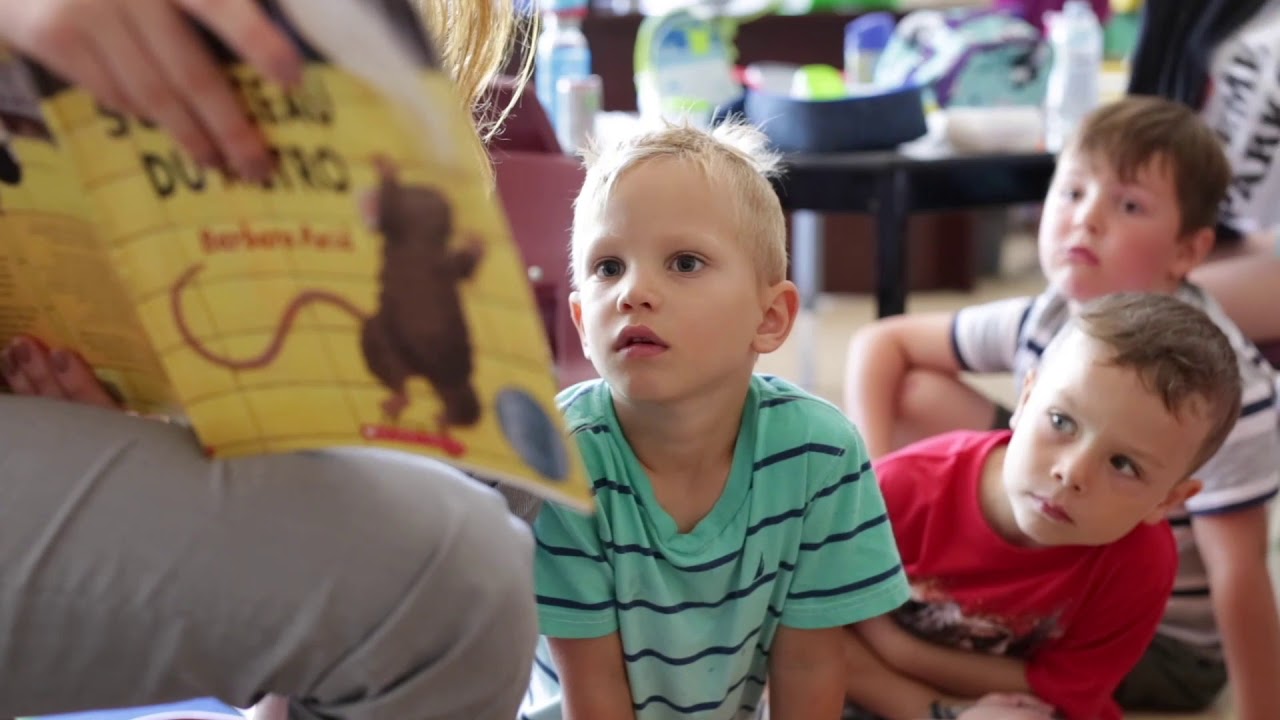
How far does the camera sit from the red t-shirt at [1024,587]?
136 centimetres

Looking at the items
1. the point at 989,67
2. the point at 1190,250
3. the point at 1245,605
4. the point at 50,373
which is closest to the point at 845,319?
the point at 989,67

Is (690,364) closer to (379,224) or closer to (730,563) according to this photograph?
(730,563)

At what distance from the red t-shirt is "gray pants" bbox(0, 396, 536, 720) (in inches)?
28.5

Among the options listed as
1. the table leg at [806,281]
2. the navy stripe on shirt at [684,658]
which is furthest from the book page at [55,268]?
the table leg at [806,281]

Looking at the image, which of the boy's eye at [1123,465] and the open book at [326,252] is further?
the boy's eye at [1123,465]

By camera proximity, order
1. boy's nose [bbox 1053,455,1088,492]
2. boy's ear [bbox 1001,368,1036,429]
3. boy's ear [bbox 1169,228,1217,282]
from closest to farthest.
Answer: boy's nose [bbox 1053,455,1088,492]
boy's ear [bbox 1001,368,1036,429]
boy's ear [bbox 1169,228,1217,282]

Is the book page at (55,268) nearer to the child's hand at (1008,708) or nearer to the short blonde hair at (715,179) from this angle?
the short blonde hair at (715,179)

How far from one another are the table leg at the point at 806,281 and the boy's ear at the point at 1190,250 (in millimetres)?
1244

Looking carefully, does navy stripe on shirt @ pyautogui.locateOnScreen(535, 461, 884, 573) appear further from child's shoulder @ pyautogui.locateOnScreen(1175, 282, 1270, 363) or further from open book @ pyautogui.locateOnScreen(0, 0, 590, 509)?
child's shoulder @ pyautogui.locateOnScreen(1175, 282, 1270, 363)

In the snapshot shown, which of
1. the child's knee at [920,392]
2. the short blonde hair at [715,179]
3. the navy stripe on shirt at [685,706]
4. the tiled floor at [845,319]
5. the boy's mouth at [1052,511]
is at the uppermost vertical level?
the short blonde hair at [715,179]

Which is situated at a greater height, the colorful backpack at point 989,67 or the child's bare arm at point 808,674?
the colorful backpack at point 989,67

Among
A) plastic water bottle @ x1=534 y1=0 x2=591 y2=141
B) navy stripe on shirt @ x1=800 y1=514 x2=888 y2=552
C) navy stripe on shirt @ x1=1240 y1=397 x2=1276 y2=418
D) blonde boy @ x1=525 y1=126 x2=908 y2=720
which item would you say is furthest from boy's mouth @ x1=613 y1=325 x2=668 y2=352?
plastic water bottle @ x1=534 y1=0 x2=591 y2=141

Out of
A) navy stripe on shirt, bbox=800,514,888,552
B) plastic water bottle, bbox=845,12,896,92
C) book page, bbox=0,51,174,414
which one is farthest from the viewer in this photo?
plastic water bottle, bbox=845,12,896,92

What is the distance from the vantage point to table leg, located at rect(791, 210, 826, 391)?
2865 mm
